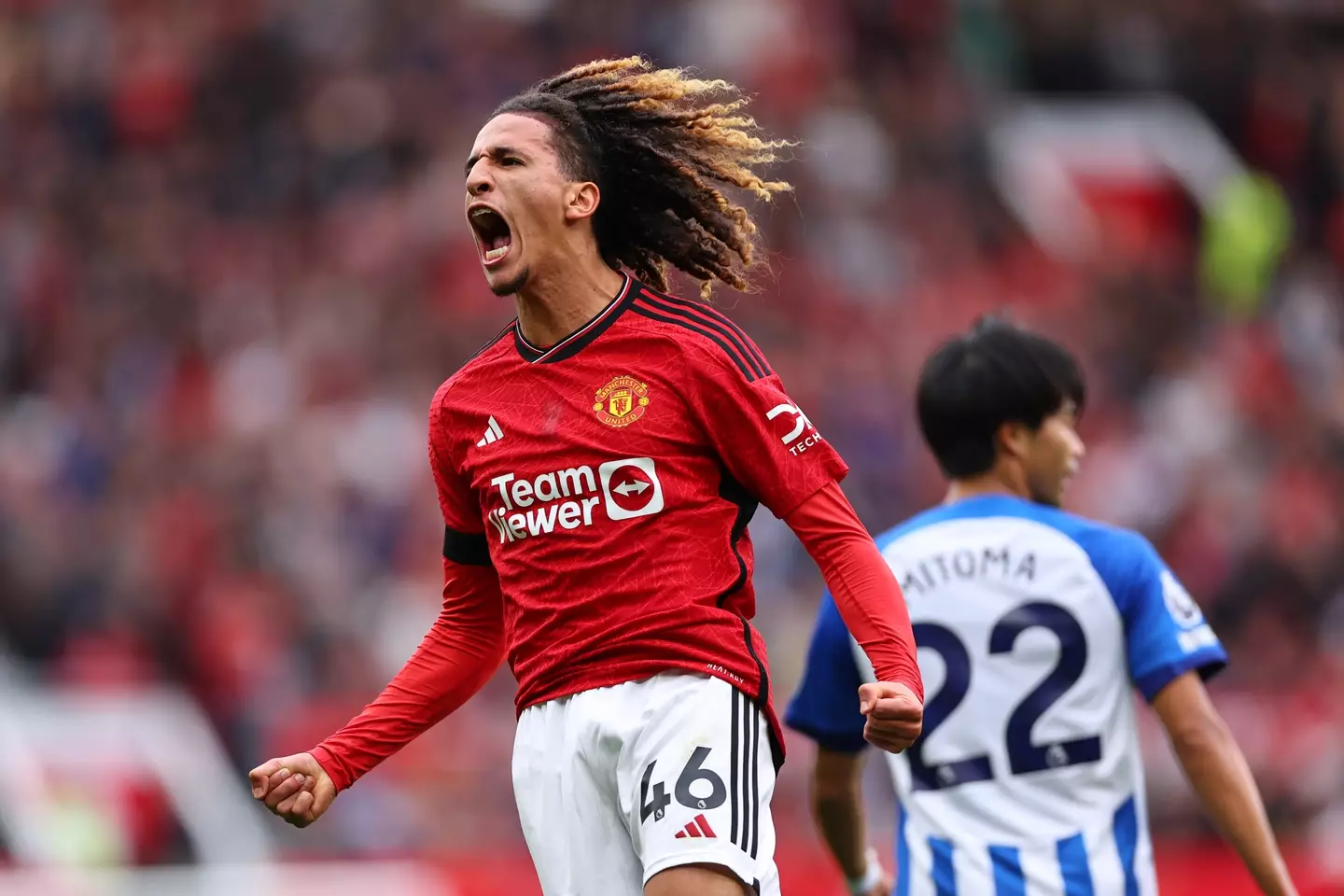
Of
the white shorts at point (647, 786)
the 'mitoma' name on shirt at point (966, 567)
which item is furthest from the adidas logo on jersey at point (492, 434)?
the 'mitoma' name on shirt at point (966, 567)

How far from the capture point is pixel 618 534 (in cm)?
377

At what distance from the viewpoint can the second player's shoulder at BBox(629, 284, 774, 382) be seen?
3.80 m

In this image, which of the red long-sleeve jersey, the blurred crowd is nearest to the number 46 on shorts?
the red long-sleeve jersey

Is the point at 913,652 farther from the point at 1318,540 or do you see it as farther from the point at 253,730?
the point at 1318,540

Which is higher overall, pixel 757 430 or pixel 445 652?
pixel 757 430

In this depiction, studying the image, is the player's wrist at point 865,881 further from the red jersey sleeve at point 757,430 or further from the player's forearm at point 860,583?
the red jersey sleeve at point 757,430

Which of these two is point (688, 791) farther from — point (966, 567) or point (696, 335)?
point (966, 567)

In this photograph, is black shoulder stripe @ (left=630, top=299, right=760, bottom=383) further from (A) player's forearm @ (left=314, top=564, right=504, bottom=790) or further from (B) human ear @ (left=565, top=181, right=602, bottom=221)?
(A) player's forearm @ (left=314, top=564, right=504, bottom=790)

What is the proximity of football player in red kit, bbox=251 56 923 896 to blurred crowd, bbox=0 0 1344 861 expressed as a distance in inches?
244

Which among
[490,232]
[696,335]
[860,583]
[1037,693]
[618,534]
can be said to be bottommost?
[1037,693]

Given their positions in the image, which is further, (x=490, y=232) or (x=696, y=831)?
(x=490, y=232)

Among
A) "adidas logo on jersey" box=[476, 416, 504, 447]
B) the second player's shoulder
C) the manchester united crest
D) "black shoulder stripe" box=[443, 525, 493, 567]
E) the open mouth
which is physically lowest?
"black shoulder stripe" box=[443, 525, 493, 567]

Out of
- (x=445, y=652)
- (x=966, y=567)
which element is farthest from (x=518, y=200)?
(x=966, y=567)

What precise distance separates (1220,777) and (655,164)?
1.74 m
